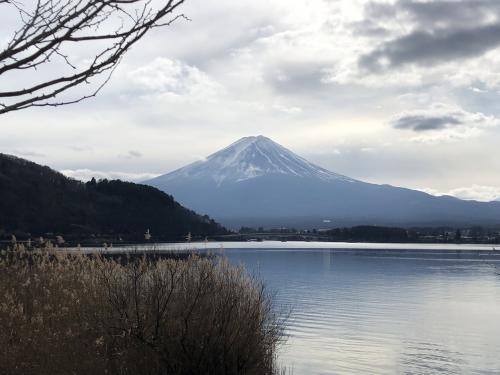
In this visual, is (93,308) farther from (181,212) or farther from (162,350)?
(181,212)

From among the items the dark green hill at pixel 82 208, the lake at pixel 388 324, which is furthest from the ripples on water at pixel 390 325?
the dark green hill at pixel 82 208

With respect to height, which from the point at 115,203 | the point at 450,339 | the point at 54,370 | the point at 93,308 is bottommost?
the point at 450,339

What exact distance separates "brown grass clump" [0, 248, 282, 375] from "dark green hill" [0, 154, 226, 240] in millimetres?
61811

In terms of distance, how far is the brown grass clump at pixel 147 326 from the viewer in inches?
316

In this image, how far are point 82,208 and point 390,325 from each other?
66.6 m

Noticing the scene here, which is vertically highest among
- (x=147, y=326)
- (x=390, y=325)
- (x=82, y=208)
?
(x=82, y=208)

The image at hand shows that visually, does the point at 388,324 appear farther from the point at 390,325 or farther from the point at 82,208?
the point at 82,208

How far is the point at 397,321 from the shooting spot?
25969 mm

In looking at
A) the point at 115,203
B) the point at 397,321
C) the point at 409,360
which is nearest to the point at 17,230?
the point at 115,203

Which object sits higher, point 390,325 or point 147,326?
point 147,326

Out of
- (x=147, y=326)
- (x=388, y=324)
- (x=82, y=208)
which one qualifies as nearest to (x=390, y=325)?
(x=388, y=324)

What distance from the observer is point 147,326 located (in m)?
8.19

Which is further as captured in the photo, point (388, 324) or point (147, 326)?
point (388, 324)

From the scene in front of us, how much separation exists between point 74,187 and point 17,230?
24.5m
